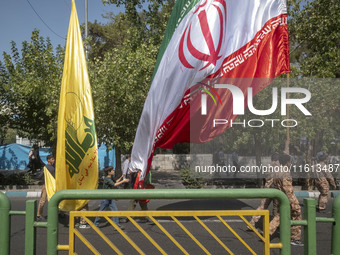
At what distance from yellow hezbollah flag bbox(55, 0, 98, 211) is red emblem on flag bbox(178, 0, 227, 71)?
4.42 feet

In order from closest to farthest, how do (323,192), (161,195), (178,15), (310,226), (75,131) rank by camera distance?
(161,195) < (310,226) < (75,131) < (178,15) < (323,192)

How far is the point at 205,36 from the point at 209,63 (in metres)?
0.36

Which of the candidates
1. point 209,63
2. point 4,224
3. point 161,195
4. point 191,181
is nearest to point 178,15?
point 209,63

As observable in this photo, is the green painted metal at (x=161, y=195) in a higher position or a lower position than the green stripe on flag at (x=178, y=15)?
lower

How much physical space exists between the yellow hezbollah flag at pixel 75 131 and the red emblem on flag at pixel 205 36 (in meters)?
1.35

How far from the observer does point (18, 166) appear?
71.2 feet

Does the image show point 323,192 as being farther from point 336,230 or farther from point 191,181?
point 336,230

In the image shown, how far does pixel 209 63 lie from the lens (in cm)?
514

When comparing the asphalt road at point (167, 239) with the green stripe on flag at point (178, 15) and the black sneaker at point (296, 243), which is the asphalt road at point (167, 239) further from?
the green stripe on flag at point (178, 15)

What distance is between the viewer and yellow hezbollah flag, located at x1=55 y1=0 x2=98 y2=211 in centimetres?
457

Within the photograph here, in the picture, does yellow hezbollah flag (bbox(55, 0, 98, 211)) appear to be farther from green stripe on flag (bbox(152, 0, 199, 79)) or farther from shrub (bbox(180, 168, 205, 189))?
shrub (bbox(180, 168, 205, 189))

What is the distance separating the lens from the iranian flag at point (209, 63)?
5.19 m

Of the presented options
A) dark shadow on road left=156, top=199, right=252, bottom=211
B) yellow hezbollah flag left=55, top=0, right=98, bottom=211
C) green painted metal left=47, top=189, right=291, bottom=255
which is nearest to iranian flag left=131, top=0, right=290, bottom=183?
yellow hezbollah flag left=55, top=0, right=98, bottom=211

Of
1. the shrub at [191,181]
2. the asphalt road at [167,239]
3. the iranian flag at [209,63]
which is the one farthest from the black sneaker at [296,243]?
the shrub at [191,181]
